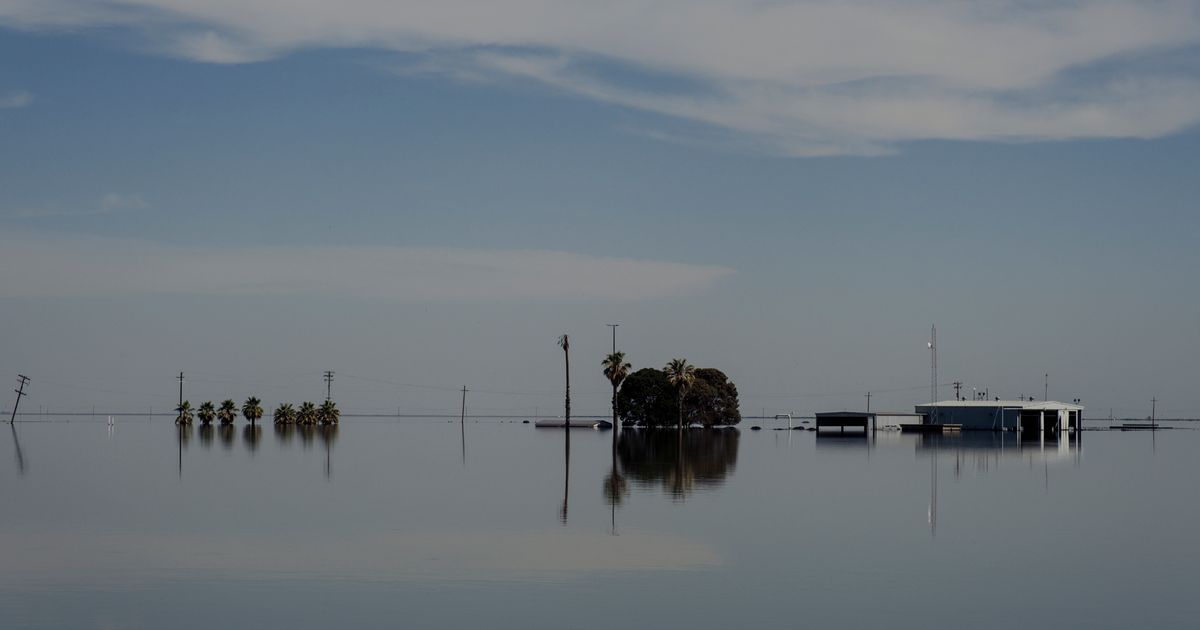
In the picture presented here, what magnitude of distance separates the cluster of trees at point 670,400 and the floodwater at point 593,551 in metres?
106

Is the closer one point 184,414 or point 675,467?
point 675,467

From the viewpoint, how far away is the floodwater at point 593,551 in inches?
960

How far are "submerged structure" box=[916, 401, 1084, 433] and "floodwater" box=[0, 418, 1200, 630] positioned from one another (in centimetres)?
10634

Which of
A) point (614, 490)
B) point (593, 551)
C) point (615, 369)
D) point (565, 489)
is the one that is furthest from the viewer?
point (615, 369)

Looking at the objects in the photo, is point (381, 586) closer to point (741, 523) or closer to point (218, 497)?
point (741, 523)

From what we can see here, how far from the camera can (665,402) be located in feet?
566

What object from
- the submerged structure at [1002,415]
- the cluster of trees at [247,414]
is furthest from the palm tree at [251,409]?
the submerged structure at [1002,415]

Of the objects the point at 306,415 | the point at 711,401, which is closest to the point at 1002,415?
the point at 711,401

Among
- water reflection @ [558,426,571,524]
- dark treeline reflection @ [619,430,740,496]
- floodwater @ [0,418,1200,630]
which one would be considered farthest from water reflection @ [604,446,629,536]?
water reflection @ [558,426,571,524]

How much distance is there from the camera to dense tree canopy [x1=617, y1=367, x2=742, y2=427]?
567 ft

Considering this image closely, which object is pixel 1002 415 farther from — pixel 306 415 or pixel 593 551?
pixel 593 551

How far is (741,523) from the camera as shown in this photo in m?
39.6

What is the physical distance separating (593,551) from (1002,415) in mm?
147044

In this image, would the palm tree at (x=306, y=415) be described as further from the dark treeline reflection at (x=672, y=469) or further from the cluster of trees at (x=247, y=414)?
the dark treeline reflection at (x=672, y=469)
